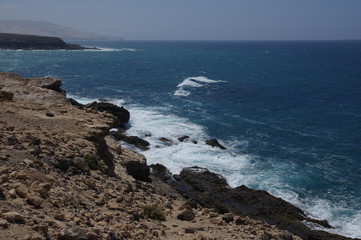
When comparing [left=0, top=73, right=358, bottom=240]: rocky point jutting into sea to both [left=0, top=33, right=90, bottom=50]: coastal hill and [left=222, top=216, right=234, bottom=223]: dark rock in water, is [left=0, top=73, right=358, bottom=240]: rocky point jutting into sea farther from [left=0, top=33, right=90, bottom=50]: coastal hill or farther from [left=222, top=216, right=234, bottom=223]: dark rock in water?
[left=0, top=33, right=90, bottom=50]: coastal hill

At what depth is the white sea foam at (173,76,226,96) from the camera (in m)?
59.7

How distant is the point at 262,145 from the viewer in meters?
34.8

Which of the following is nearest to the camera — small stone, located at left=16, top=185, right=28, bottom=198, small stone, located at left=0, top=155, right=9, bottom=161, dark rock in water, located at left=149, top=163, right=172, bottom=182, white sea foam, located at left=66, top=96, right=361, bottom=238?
small stone, located at left=16, top=185, right=28, bottom=198

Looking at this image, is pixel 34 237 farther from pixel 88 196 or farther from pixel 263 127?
pixel 263 127

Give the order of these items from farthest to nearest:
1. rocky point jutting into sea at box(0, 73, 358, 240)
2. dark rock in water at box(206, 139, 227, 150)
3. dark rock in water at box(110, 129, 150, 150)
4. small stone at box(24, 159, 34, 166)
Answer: dark rock in water at box(206, 139, 227, 150), dark rock in water at box(110, 129, 150, 150), small stone at box(24, 159, 34, 166), rocky point jutting into sea at box(0, 73, 358, 240)

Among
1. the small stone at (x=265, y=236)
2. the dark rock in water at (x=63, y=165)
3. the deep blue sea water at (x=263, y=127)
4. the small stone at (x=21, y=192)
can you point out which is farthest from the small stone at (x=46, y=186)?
the deep blue sea water at (x=263, y=127)

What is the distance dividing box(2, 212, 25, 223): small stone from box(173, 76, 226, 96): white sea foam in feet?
164

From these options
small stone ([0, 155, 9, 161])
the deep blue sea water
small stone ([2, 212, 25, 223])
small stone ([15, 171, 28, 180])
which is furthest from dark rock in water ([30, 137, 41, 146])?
the deep blue sea water

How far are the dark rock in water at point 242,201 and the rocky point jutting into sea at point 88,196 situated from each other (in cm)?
6

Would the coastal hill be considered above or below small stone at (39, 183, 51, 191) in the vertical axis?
above

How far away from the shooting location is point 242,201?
22781 millimetres

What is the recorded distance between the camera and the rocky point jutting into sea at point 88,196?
30.5 feet

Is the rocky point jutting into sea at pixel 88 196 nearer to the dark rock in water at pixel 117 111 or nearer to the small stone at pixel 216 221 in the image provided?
the small stone at pixel 216 221

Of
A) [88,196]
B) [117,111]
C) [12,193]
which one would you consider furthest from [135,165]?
[117,111]
